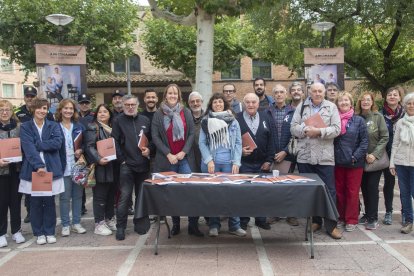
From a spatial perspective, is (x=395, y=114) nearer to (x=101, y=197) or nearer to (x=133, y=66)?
(x=101, y=197)

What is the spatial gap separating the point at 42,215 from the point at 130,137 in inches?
58.4

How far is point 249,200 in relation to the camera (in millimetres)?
4312

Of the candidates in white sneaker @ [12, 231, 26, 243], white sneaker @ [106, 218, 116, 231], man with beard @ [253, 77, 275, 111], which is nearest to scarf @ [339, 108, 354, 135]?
man with beard @ [253, 77, 275, 111]

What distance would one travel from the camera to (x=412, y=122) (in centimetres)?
509

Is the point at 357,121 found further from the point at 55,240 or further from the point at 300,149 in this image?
the point at 55,240

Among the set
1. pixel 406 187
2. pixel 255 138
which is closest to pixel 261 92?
pixel 255 138

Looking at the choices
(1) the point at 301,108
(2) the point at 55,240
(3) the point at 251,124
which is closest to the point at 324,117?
(1) the point at 301,108

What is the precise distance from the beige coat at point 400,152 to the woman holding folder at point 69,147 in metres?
4.06

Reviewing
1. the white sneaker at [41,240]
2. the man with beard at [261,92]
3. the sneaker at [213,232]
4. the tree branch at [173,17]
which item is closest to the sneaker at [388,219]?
the man with beard at [261,92]

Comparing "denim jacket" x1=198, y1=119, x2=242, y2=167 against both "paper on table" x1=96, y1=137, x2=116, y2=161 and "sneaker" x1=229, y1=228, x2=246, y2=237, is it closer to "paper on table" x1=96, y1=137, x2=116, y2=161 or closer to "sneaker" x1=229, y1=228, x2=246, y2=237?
"sneaker" x1=229, y1=228, x2=246, y2=237

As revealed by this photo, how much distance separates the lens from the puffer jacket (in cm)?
498

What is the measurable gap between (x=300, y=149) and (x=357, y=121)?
2.62 feet

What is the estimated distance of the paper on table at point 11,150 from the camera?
16.0 ft

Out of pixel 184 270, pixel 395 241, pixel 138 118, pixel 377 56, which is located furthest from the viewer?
pixel 377 56
